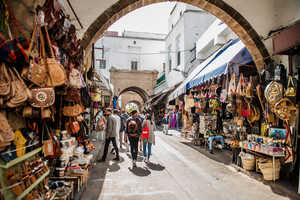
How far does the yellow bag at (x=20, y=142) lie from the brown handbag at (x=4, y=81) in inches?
26.5

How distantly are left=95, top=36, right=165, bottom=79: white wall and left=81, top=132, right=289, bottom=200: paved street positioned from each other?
79.6 ft

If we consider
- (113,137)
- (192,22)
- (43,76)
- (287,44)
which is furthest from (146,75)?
(43,76)

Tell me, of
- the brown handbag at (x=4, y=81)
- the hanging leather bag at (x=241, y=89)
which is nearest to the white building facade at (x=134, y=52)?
the hanging leather bag at (x=241, y=89)

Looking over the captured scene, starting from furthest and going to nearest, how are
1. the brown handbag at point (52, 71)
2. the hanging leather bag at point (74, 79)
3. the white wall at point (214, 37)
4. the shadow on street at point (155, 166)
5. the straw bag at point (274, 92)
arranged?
1. the white wall at point (214, 37)
2. the shadow on street at point (155, 166)
3. the straw bag at point (274, 92)
4. the hanging leather bag at point (74, 79)
5. the brown handbag at point (52, 71)

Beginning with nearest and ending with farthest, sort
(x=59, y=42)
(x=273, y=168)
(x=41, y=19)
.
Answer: (x=41, y=19) < (x=59, y=42) < (x=273, y=168)

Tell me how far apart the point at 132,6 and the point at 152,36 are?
1150 inches

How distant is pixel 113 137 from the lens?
21.2 ft

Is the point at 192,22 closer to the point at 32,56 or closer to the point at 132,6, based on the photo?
the point at 132,6

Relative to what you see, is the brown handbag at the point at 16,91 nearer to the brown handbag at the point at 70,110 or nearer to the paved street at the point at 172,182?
the brown handbag at the point at 70,110

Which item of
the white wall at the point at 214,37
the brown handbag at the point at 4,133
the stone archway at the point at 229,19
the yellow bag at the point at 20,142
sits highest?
the white wall at the point at 214,37

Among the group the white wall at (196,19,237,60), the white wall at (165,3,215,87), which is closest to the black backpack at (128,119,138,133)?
the white wall at (196,19,237,60)

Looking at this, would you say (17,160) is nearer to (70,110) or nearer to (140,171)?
(70,110)

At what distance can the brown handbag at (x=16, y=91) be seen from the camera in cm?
194

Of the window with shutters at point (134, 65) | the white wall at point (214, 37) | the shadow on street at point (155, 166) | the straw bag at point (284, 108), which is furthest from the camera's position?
the window with shutters at point (134, 65)
